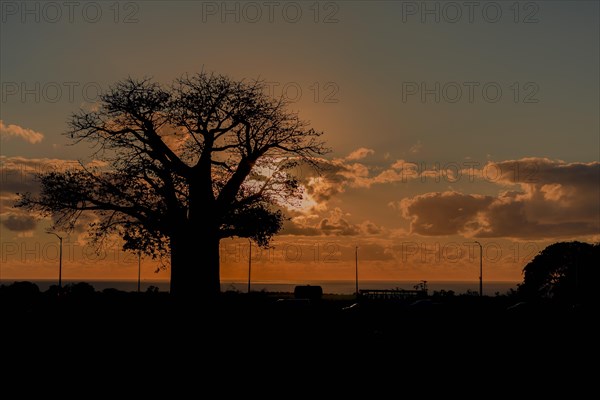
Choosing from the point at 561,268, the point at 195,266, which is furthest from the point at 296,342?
the point at 561,268

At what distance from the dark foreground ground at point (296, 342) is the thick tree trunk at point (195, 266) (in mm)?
788

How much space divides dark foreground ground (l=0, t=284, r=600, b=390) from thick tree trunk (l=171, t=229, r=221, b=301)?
788 mm

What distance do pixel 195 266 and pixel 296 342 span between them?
9.21m

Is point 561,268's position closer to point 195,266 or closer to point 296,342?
point 195,266

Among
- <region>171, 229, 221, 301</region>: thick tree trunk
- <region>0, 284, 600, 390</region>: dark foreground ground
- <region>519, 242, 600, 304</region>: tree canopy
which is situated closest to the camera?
<region>0, 284, 600, 390</region>: dark foreground ground

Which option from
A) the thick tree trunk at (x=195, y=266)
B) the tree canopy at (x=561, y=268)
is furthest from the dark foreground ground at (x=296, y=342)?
the tree canopy at (x=561, y=268)

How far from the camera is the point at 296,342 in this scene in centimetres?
3167

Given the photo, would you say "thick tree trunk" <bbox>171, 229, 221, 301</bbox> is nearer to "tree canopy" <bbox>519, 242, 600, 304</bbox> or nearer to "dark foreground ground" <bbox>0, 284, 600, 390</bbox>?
"dark foreground ground" <bbox>0, 284, 600, 390</bbox>

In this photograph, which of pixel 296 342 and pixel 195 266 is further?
pixel 195 266

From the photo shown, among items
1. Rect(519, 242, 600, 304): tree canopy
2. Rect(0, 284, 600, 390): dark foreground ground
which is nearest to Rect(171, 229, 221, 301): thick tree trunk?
Rect(0, 284, 600, 390): dark foreground ground

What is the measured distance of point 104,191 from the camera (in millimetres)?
40156

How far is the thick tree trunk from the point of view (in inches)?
1528

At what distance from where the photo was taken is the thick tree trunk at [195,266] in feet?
127

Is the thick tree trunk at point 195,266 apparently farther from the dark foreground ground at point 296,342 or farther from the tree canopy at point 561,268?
the tree canopy at point 561,268
